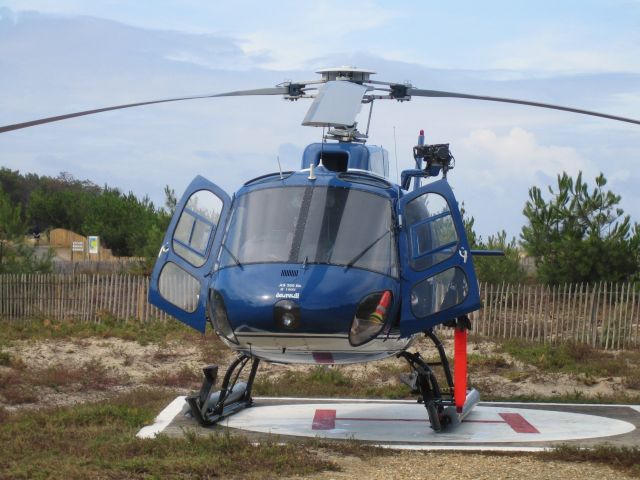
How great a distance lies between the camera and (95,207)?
162 feet

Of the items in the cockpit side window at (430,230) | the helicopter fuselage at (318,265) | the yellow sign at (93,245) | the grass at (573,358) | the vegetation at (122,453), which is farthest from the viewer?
the yellow sign at (93,245)

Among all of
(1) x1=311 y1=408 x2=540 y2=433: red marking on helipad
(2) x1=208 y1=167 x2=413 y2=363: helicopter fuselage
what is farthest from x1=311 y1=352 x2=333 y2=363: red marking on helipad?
(1) x1=311 y1=408 x2=540 y2=433: red marking on helipad

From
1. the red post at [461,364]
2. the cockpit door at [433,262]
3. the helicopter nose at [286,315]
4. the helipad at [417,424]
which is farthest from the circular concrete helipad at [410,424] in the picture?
the helicopter nose at [286,315]

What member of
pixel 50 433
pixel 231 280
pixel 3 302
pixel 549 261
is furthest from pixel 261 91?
pixel 3 302

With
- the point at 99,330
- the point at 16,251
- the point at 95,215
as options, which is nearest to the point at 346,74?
the point at 99,330

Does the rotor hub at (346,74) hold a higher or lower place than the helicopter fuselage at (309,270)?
higher

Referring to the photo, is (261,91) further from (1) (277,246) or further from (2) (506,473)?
(2) (506,473)

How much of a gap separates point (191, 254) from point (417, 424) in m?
3.28

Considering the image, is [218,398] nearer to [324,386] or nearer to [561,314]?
[324,386]

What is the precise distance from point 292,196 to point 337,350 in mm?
1566

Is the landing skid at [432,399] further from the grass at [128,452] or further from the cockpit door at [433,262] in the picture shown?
the grass at [128,452]

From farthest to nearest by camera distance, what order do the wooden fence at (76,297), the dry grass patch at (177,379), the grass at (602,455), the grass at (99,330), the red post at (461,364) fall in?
the wooden fence at (76,297) → the grass at (99,330) → the dry grass patch at (177,379) → the red post at (461,364) → the grass at (602,455)

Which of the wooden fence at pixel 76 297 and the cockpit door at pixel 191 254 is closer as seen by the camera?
the cockpit door at pixel 191 254

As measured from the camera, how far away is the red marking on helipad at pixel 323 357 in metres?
9.63
